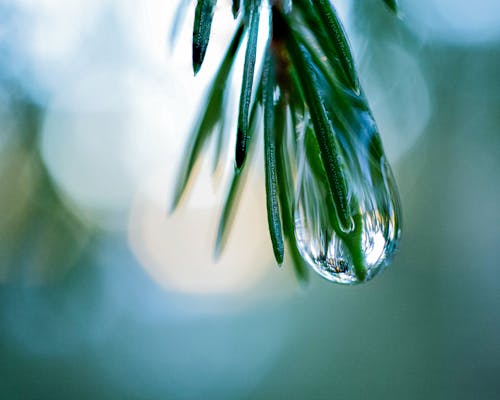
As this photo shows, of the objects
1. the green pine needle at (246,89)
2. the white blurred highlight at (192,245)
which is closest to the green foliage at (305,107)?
the green pine needle at (246,89)

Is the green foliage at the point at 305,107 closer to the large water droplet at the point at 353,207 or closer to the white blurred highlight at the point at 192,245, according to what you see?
the large water droplet at the point at 353,207

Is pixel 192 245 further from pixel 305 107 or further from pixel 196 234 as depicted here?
pixel 305 107

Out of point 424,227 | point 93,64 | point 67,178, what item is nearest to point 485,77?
point 424,227

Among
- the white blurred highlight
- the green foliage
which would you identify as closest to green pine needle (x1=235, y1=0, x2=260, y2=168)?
the green foliage

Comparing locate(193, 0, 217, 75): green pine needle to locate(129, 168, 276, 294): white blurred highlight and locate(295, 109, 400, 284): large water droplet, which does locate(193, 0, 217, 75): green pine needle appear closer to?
locate(295, 109, 400, 284): large water droplet

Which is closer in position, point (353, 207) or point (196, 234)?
point (353, 207)

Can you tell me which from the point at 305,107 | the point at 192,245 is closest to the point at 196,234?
the point at 192,245
